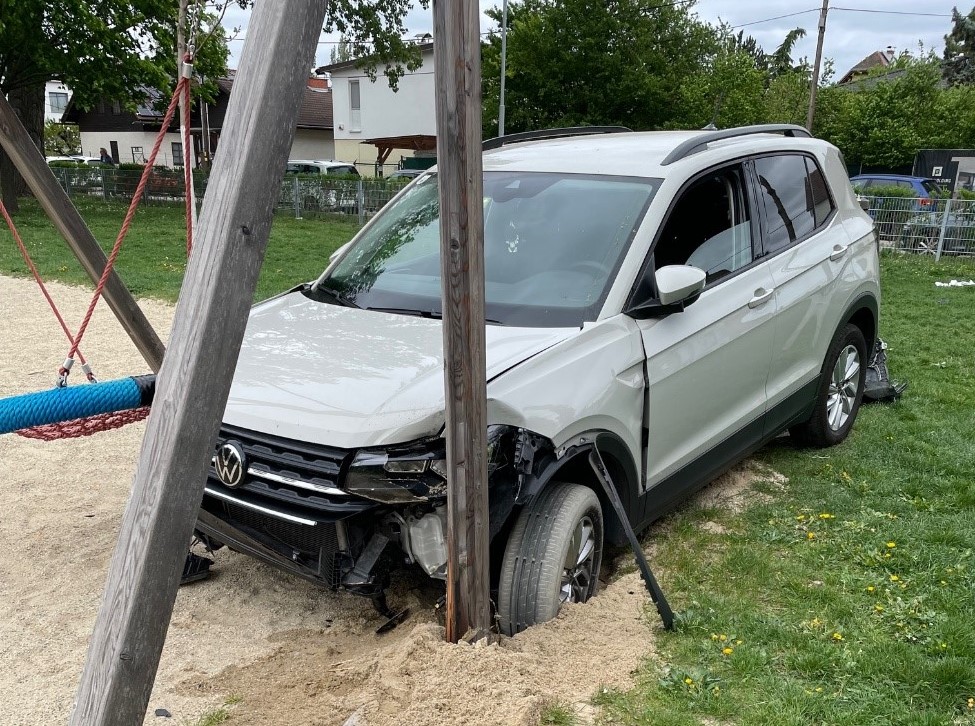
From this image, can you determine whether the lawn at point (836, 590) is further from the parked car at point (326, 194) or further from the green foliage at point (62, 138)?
the green foliage at point (62, 138)

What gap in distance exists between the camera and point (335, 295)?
4383mm

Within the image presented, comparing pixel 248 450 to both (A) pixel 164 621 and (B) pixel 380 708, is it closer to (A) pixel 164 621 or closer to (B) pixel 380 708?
(B) pixel 380 708

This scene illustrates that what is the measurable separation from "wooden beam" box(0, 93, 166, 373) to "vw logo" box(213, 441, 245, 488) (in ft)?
2.84

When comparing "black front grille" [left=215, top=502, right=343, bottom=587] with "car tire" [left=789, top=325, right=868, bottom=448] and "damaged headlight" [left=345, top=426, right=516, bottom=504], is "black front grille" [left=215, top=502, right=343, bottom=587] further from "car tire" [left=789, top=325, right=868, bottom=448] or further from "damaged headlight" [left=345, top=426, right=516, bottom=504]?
"car tire" [left=789, top=325, right=868, bottom=448]

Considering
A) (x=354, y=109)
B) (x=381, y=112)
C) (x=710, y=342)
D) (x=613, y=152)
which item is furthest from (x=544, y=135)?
(x=354, y=109)

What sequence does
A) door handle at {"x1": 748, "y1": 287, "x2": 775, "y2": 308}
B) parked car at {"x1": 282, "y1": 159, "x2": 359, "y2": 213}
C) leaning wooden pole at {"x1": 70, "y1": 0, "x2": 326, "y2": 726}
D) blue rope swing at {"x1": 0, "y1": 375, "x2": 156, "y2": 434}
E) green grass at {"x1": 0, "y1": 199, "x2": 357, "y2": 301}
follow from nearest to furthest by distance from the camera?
leaning wooden pole at {"x1": 70, "y1": 0, "x2": 326, "y2": 726}
blue rope swing at {"x1": 0, "y1": 375, "x2": 156, "y2": 434}
door handle at {"x1": 748, "y1": 287, "x2": 775, "y2": 308}
green grass at {"x1": 0, "y1": 199, "x2": 357, "y2": 301}
parked car at {"x1": 282, "y1": 159, "x2": 359, "y2": 213}

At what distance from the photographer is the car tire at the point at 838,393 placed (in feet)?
17.8

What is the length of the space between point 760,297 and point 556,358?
5.26 ft

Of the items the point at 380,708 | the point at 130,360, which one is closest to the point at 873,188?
the point at 130,360

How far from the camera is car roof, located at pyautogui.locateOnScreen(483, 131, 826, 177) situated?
4297 millimetres

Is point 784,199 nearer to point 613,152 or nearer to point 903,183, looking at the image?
point 613,152

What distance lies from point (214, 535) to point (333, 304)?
1.29 m

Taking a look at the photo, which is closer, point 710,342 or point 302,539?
point 302,539

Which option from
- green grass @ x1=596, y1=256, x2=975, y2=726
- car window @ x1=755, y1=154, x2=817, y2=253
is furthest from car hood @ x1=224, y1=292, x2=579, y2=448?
car window @ x1=755, y1=154, x2=817, y2=253
